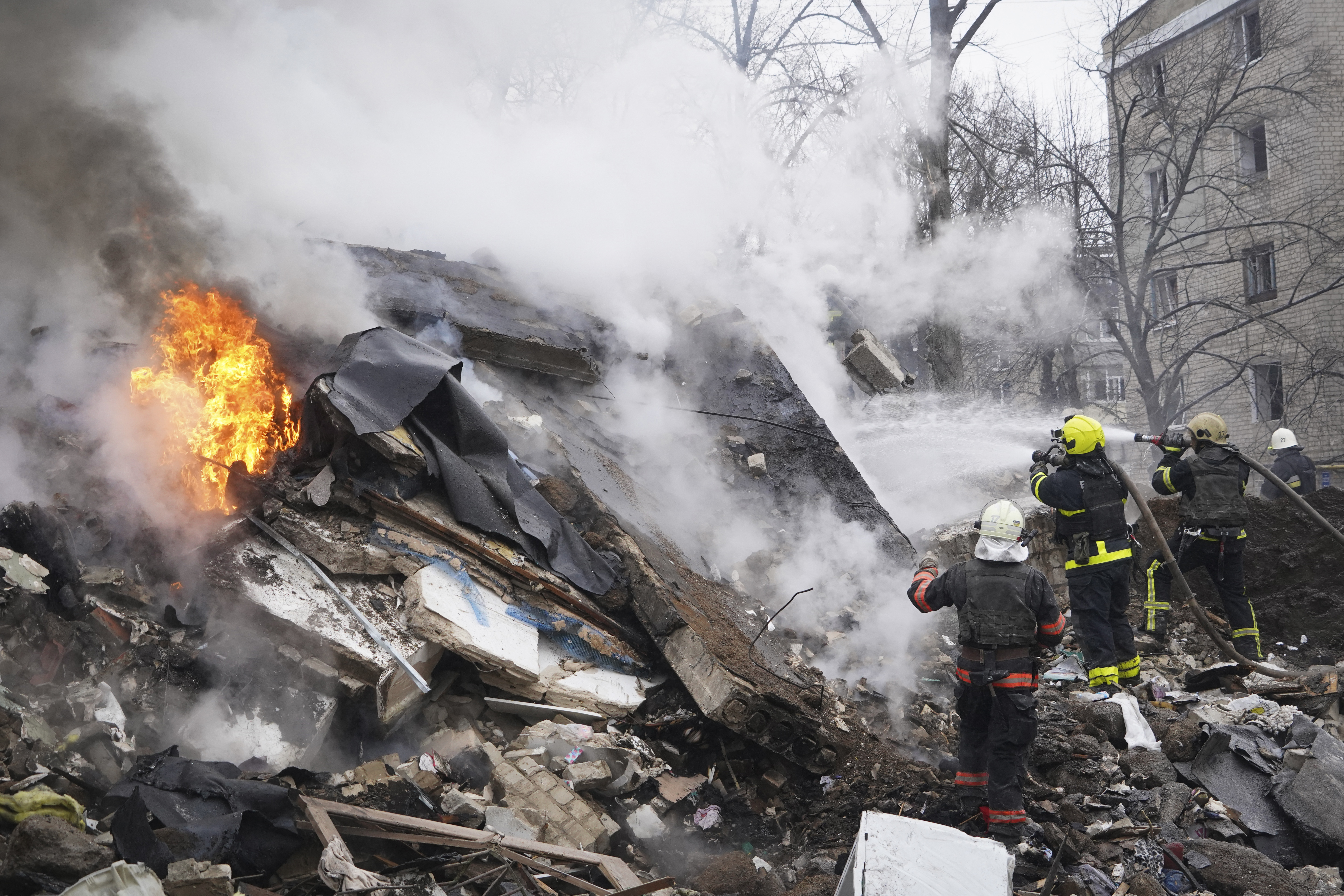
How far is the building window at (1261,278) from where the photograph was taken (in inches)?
728

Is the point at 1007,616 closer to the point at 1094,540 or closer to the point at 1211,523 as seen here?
the point at 1094,540

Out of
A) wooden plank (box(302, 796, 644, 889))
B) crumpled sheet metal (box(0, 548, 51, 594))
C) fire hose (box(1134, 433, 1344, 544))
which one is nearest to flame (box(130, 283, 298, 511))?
crumpled sheet metal (box(0, 548, 51, 594))

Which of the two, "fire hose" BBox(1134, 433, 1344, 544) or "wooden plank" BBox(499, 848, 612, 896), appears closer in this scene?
"wooden plank" BBox(499, 848, 612, 896)

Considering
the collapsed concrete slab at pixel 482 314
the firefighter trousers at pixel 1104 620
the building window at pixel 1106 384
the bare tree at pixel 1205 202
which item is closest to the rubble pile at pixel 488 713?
the firefighter trousers at pixel 1104 620

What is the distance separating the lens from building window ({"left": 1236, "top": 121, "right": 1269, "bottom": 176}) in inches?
746

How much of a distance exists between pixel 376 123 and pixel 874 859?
A: 10.2 m

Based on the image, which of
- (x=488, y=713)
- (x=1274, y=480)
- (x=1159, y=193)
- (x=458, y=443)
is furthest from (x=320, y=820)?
(x=1159, y=193)

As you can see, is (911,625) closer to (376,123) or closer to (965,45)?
(376,123)

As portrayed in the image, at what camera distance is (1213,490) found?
21.8 ft

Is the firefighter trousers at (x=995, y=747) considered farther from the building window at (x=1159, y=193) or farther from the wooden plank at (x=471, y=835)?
the building window at (x=1159, y=193)

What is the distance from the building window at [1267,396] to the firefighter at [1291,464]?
31.7ft

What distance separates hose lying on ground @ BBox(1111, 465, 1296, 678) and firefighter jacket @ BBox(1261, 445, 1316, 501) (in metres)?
2.53

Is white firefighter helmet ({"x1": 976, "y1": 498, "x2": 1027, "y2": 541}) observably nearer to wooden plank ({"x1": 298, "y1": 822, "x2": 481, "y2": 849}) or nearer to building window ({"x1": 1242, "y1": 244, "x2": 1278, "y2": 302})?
wooden plank ({"x1": 298, "y1": 822, "x2": 481, "y2": 849})

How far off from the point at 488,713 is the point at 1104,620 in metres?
4.19
